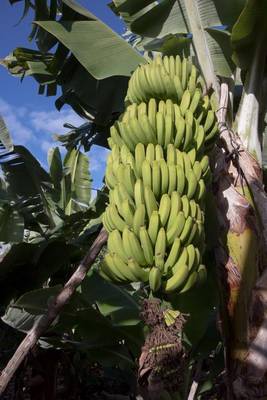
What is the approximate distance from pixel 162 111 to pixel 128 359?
153 centimetres

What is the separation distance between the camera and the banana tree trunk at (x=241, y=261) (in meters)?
1.34

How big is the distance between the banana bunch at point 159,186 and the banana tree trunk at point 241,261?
0.21m

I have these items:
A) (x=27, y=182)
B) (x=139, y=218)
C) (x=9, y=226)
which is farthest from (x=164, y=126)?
(x=27, y=182)

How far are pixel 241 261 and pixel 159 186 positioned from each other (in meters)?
0.48

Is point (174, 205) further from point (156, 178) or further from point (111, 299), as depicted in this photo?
point (111, 299)

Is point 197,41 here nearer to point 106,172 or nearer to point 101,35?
point 101,35

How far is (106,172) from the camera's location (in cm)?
134

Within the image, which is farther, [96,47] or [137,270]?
[96,47]

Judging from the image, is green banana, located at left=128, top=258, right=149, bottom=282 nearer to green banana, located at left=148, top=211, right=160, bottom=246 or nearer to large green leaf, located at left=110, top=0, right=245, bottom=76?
green banana, located at left=148, top=211, right=160, bottom=246

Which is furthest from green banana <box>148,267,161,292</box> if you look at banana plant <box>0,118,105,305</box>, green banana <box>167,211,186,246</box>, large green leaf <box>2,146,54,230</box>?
large green leaf <box>2,146,54,230</box>

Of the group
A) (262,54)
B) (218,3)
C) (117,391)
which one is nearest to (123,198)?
(262,54)

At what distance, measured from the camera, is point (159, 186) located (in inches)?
47.0

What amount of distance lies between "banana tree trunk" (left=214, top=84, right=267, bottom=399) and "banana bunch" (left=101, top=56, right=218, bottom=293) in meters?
0.21

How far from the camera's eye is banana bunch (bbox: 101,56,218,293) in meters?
1.09
